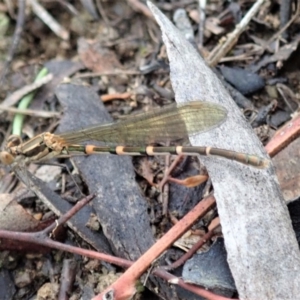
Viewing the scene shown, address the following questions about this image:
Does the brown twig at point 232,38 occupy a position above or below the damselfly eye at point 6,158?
above

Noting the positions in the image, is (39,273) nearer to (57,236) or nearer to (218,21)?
(57,236)

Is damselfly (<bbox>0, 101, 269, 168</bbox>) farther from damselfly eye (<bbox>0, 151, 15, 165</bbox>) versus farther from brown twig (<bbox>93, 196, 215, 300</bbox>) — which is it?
brown twig (<bbox>93, 196, 215, 300</bbox>)

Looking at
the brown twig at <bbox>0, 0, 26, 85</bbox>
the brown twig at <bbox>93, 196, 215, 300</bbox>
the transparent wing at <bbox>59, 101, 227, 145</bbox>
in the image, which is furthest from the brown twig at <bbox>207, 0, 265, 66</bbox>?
the brown twig at <bbox>0, 0, 26, 85</bbox>

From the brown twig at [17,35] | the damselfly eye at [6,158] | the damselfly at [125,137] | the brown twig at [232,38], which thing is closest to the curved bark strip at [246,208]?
the damselfly at [125,137]

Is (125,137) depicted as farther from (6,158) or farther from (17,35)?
(17,35)

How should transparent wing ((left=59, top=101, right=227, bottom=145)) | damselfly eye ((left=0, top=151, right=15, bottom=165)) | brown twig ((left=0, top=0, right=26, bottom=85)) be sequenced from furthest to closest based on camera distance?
brown twig ((left=0, top=0, right=26, bottom=85))
damselfly eye ((left=0, top=151, right=15, bottom=165))
transparent wing ((left=59, top=101, right=227, bottom=145))

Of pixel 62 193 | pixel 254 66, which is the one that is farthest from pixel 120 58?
pixel 62 193

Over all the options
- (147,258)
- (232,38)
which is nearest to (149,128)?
(232,38)

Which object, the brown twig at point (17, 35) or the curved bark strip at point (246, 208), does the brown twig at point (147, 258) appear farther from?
the brown twig at point (17, 35)
